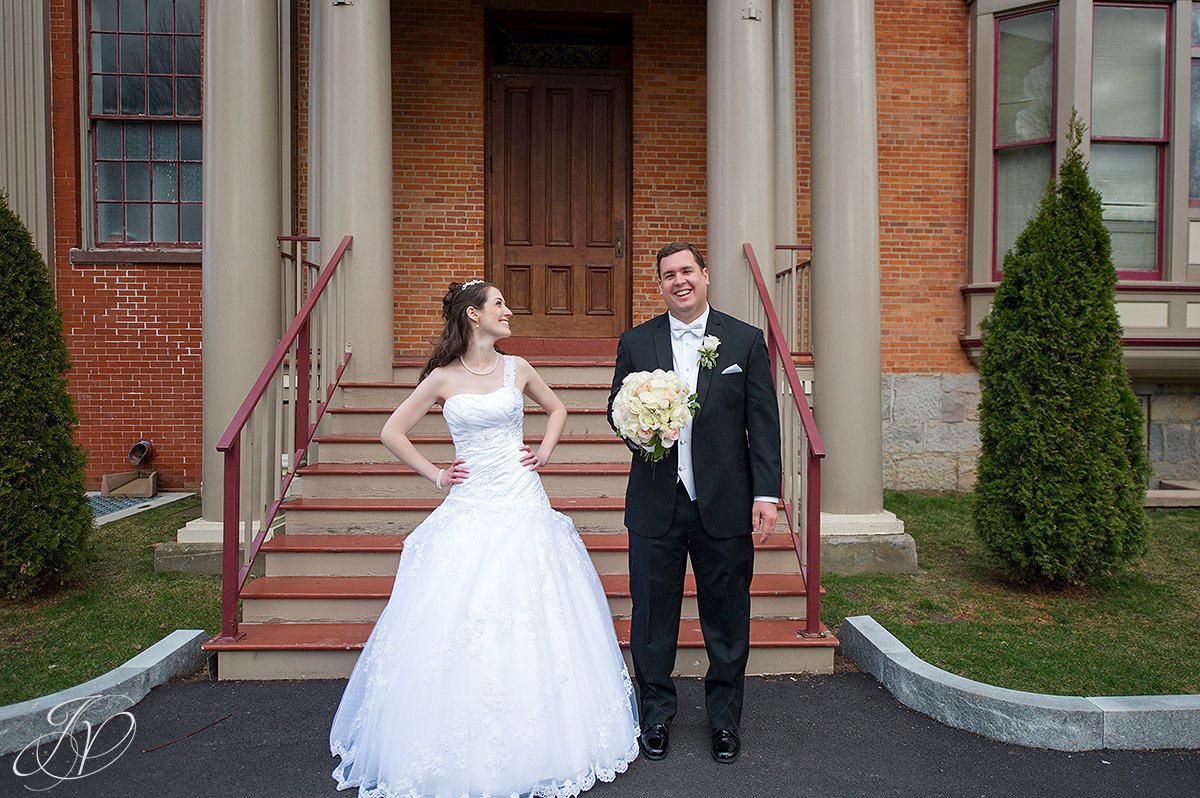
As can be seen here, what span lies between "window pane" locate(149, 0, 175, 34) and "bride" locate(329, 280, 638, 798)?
26.0ft

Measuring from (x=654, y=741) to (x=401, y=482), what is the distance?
9.02 ft

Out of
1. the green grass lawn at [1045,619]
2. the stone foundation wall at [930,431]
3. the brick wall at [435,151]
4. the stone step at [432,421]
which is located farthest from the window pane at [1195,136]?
the brick wall at [435,151]

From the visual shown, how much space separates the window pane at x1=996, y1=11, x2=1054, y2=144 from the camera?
8.90m

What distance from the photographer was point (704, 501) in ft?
11.4

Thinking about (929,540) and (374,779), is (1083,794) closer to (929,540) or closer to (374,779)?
(374,779)

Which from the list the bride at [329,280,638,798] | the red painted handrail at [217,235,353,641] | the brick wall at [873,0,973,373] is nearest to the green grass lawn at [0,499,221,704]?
the red painted handrail at [217,235,353,641]

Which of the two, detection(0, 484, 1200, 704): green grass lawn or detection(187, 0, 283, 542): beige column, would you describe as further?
detection(187, 0, 283, 542): beige column

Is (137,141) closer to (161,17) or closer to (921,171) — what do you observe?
(161,17)

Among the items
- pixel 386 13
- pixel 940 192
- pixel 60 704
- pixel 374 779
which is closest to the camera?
pixel 374 779

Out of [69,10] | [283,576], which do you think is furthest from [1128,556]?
[69,10]

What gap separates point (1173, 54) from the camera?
28.8 feet

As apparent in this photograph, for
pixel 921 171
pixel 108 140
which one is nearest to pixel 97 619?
pixel 108 140

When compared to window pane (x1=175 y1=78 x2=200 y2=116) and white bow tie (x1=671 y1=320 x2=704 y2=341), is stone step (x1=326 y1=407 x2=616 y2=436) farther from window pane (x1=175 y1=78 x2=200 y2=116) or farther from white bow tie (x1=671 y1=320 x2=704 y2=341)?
window pane (x1=175 y1=78 x2=200 y2=116)

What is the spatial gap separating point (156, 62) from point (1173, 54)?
1080 cm
